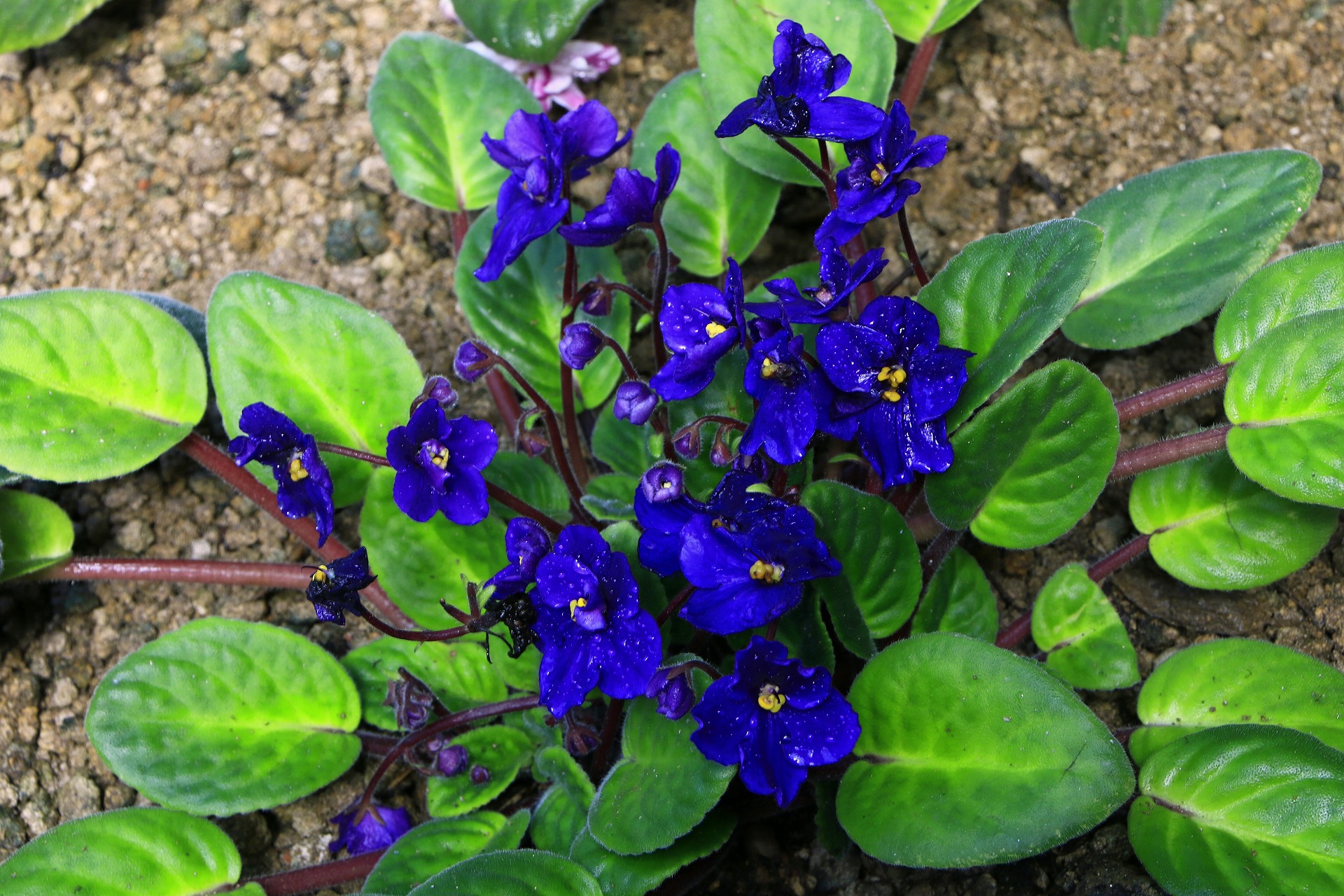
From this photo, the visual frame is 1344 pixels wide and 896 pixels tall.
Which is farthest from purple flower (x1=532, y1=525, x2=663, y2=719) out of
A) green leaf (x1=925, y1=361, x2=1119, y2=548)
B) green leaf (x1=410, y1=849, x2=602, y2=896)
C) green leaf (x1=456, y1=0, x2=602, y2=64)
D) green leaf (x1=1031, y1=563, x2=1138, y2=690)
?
green leaf (x1=456, y1=0, x2=602, y2=64)

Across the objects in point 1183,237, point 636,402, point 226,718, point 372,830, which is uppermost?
point 1183,237

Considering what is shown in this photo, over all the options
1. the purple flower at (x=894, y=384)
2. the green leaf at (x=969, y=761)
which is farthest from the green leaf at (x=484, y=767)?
the purple flower at (x=894, y=384)

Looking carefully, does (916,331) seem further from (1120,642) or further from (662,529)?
(1120,642)

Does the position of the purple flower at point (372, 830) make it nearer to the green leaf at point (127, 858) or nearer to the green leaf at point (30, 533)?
the green leaf at point (127, 858)

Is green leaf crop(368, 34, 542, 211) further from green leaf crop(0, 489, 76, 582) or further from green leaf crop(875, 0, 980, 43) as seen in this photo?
green leaf crop(0, 489, 76, 582)

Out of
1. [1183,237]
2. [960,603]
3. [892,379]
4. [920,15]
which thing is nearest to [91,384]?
[892,379]

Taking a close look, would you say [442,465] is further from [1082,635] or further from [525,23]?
[525,23]


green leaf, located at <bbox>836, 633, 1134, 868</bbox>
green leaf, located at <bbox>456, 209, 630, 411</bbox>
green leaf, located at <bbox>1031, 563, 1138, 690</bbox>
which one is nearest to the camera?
green leaf, located at <bbox>836, 633, 1134, 868</bbox>
